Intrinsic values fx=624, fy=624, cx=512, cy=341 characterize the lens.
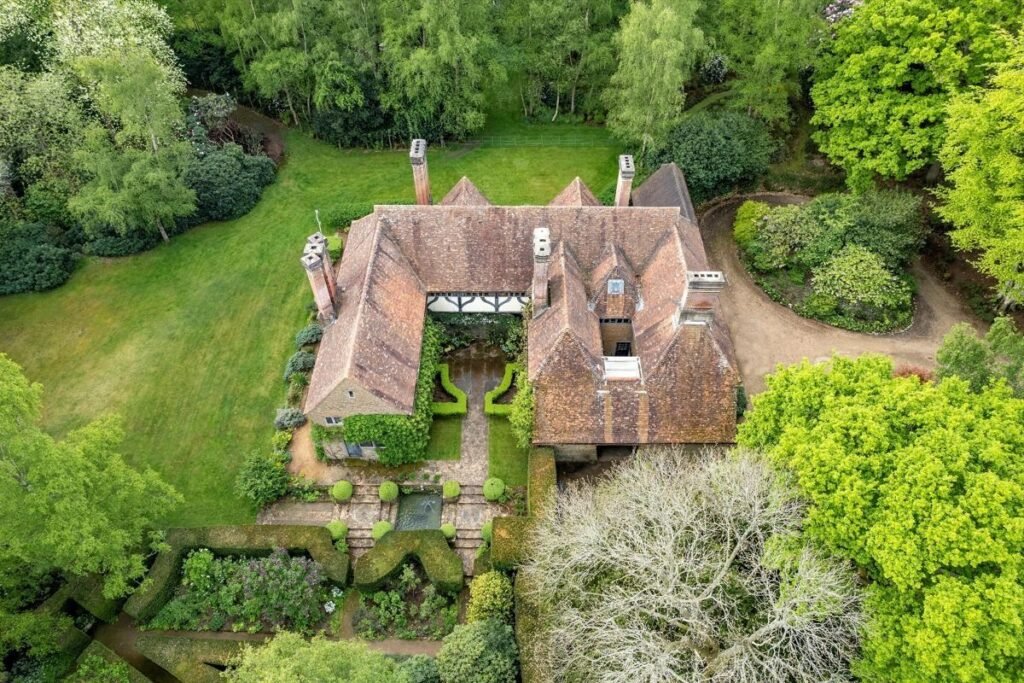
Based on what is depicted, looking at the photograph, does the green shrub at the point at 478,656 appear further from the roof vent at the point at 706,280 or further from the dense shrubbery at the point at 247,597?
the roof vent at the point at 706,280

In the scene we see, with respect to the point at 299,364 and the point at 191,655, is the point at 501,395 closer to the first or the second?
the point at 299,364

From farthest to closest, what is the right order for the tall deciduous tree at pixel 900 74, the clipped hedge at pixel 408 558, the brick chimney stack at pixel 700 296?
1. the tall deciduous tree at pixel 900 74
2. the clipped hedge at pixel 408 558
3. the brick chimney stack at pixel 700 296

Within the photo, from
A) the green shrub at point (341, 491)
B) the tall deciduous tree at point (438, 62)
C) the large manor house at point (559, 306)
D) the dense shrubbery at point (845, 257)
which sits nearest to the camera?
the large manor house at point (559, 306)

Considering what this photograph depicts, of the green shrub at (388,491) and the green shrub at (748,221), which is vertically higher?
the green shrub at (748,221)

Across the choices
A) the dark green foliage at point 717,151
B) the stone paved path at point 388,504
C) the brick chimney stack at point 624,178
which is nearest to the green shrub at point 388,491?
the stone paved path at point 388,504

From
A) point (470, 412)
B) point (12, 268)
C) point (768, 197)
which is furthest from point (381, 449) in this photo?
point (768, 197)

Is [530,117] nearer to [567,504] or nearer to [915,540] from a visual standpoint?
[567,504]

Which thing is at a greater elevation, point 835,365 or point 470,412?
point 835,365
